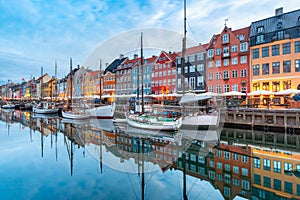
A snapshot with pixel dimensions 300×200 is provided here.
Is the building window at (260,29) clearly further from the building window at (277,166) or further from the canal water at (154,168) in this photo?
the building window at (277,166)

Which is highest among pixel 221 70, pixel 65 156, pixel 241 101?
pixel 221 70

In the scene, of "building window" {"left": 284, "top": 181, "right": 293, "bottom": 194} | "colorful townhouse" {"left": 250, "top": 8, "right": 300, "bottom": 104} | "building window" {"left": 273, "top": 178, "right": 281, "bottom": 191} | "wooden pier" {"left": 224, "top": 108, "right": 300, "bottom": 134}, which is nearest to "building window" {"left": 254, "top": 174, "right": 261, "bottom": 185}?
"building window" {"left": 273, "top": 178, "right": 281, "bottom": 191}

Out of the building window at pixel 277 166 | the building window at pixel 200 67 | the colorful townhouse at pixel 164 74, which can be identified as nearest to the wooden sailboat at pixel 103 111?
the colorful townhouse at pixel 164 74

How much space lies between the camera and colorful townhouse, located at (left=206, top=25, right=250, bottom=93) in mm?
34375

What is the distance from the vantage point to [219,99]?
34375 millimetres

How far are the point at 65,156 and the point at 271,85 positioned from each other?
28.5m

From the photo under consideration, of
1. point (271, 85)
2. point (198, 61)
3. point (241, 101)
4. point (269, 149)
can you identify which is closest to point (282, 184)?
point (269, 149)

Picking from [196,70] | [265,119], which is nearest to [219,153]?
[265,119]

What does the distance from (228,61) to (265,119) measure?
1768 cm

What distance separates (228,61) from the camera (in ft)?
120

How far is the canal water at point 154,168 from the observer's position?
8.34 metres

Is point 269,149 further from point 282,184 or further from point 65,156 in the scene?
point 65,156

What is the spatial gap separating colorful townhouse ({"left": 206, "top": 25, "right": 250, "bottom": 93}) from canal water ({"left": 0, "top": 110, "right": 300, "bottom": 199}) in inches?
702

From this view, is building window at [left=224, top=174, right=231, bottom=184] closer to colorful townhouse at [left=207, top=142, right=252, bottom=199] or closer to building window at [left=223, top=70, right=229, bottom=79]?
colorful townhouse at [left=207, top=142, right=252, bottom=199]
